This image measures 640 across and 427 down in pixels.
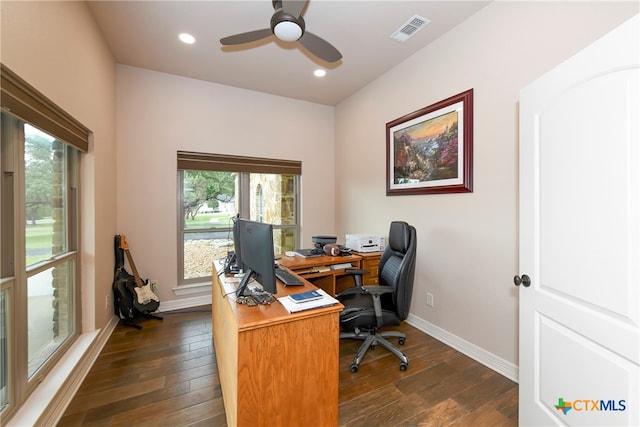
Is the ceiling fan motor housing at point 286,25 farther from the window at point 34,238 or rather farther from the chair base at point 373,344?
the chair base at point 373,344

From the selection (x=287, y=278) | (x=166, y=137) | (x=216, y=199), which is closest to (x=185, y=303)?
(x=216, y=199)

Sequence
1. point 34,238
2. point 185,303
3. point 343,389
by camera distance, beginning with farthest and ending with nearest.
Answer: point 185,303, point 343,389, point 34,238

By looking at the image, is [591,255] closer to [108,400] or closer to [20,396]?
[108,400]

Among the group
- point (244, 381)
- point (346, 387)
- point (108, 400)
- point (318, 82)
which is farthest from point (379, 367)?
point (318, 82)

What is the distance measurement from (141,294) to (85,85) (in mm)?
2115

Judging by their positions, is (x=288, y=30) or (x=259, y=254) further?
(x=288, y=30)

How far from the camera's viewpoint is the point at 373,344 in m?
2.40

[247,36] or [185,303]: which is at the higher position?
[247,36]

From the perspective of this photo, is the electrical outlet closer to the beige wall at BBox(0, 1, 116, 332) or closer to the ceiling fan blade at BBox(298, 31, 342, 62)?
the ceiling fan blade at BBox(298, 31, 342, 62)

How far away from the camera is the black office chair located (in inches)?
80.4

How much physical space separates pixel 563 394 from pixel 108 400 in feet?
8.68

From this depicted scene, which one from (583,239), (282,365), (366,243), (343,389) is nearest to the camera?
(583,239)

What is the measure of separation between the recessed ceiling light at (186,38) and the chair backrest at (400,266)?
8.76 feet

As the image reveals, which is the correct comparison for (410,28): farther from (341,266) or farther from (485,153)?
(341,266)
